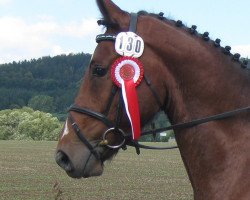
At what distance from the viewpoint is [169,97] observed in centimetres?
424

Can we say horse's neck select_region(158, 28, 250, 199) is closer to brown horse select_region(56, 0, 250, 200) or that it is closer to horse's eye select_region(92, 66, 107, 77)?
brown horse select_region(56, 0, 250, 200)

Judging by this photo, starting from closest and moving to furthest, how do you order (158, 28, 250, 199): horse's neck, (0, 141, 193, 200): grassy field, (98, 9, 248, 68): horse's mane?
(158, 28, 250, 199): horse's neck, (98, 9, 248, 68): horse's mane, (0, 141, 193, 200): grassy field

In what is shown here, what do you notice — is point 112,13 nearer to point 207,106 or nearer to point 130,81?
point 130,81

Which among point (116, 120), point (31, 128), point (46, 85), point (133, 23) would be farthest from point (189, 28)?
point (46, 85)

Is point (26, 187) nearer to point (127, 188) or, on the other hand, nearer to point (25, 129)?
point (127, 188)

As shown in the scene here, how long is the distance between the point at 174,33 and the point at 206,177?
1.16m

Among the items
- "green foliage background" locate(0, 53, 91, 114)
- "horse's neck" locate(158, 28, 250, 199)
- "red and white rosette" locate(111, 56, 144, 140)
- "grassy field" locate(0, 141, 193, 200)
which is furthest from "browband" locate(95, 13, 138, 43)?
"green foliage background" locate(0, 53, 91, 114)

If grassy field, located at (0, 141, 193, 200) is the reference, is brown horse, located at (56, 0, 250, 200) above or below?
above

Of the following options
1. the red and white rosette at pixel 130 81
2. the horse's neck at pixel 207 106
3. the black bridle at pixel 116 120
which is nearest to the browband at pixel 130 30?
→ the black bridle at pixel 116 120

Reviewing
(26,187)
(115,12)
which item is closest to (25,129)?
(26,187)

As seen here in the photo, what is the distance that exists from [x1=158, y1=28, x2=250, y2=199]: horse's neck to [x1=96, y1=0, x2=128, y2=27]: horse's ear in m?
0.52

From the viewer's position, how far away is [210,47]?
4320 mm

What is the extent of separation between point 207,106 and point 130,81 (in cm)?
63

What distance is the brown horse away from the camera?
4152 millimetres
